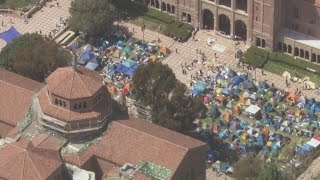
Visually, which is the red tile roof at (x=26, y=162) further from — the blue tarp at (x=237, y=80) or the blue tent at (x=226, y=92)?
the blue tarp at (x=237, y=80)

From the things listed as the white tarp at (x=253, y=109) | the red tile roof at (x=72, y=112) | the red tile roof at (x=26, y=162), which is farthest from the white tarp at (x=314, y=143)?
the red tile roof at (x=26, y=162)

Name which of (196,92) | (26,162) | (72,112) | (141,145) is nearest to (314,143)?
(196,92)

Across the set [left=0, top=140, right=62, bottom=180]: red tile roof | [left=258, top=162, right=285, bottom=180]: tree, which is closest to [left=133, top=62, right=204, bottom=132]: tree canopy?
[left=258, top=162, right=285, bottom=180]: tree

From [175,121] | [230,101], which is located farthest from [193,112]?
[230,101]

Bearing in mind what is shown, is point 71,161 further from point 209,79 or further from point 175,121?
point 209,79

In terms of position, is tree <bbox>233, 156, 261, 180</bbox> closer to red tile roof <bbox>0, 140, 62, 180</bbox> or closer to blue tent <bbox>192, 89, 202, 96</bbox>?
blue tent <bbox>192, 89, 202, 96</bbox>

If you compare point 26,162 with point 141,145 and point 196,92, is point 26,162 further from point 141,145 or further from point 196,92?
point 196,92
